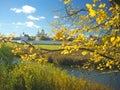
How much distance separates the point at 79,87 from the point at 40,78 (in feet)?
4.26

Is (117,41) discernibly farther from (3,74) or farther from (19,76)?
(3,74)

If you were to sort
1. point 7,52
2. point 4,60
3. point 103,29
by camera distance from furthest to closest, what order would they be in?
point 7,52 < point 4,60 < point 103,29

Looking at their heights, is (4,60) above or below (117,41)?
below

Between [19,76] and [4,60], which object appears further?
[4,60]

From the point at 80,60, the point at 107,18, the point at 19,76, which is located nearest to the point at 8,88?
the point at 19,76

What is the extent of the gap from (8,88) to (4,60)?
22.7ft

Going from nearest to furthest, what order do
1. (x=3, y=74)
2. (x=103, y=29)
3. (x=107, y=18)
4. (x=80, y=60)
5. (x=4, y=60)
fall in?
(x=107, y=18)
(x=103, y=29)
(x=3, y=74)
(x=4, y=60)
(x=80, y=60)

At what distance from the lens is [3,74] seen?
953 centimetres

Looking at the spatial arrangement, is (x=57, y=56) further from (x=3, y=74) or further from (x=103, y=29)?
(x=103, y=29)

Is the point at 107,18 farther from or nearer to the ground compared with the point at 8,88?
farther from the ground

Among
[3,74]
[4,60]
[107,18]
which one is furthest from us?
[4,60]

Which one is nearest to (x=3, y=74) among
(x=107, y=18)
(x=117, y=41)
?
(x=107, y=18)

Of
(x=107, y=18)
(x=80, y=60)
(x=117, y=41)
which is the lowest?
(x=80, y=60)

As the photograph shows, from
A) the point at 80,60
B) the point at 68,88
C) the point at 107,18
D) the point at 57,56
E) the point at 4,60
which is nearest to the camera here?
the point at 107,18
